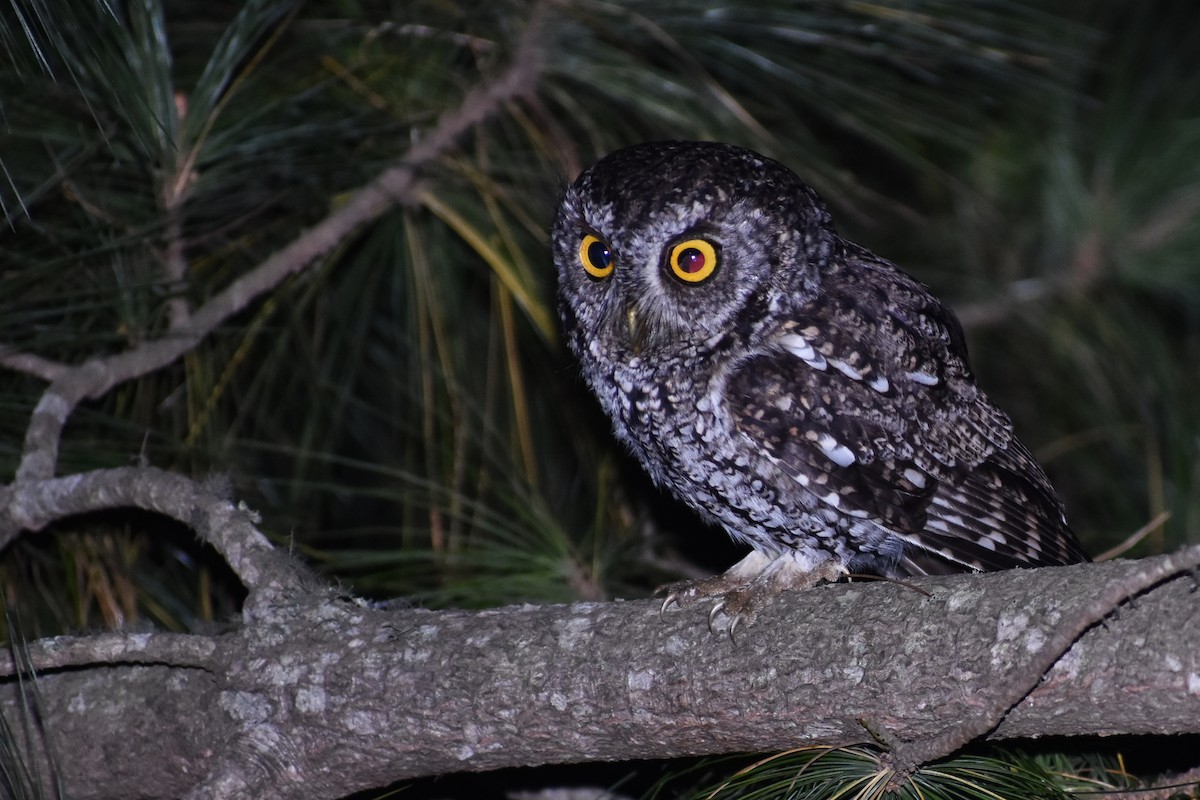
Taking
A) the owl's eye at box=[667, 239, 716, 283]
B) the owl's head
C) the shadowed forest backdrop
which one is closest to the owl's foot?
the shadowed forest backdrop

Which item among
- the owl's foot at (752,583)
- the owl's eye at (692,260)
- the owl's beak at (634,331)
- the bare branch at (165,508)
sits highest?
the owl's eye at (692,260)

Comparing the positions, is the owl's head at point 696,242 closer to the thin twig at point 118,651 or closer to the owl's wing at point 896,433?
the owl's wing at point 896,433

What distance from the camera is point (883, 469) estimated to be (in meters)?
2.07

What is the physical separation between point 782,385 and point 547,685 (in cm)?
74

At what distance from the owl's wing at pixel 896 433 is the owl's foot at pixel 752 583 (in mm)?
186

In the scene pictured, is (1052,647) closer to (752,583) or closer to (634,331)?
(752,583)

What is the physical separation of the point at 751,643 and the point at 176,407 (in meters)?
1.39

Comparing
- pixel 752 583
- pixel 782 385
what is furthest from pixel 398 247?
pixel 752 583

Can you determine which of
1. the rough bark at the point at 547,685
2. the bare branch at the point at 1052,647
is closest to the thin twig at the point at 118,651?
the rough bark at the point at 547,685

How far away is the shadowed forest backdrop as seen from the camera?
7.13 feet

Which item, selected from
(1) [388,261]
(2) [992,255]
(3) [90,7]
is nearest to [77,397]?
(3) [90,7]

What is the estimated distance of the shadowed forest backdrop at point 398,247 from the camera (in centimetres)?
217

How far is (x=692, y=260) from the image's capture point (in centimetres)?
214

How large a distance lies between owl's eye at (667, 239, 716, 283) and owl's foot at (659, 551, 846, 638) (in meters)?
0.58
